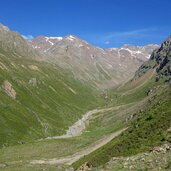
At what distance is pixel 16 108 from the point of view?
516 ft

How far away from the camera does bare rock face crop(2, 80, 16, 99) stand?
583ft

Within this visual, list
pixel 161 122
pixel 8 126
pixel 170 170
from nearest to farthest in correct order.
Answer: pixel 170 170 < pixel 161 122 < pixel 8 126

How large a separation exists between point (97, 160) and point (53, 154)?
3589cm

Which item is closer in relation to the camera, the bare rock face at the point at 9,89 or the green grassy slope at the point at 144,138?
the green grassy slope at the point at 144,138

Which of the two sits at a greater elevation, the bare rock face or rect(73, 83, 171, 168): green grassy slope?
the bare rock face

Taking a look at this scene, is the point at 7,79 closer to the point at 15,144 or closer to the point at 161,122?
the point at 15,144

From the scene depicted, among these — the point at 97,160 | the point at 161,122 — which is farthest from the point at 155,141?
the point at 97,160

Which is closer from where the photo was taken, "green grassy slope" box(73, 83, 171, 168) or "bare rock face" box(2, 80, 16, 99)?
"green grassy slope" box(73, 83, 171, 168)

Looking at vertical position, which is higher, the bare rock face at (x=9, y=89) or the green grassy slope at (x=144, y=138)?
the bare rock face at (x=9, y=89)

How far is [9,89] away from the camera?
601 feet

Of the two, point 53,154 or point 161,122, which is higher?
point 161,122

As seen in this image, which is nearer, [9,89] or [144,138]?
[144,138]

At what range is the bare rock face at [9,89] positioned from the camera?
583ft

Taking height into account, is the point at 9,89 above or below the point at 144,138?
above
